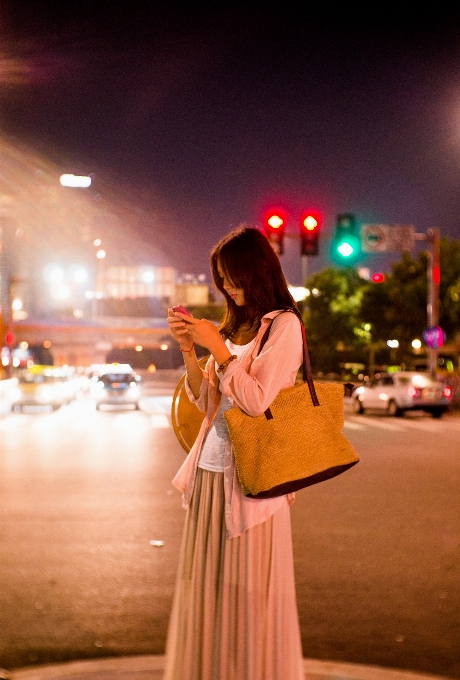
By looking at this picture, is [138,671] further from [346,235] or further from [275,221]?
[346,235]

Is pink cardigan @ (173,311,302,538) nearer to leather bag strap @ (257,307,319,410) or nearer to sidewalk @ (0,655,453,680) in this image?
leather bag strap @ (257,307,319,410)

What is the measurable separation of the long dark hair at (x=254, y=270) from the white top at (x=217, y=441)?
15 cm

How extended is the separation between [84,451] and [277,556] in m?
12.5

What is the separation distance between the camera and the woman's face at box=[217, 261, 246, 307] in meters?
3.07

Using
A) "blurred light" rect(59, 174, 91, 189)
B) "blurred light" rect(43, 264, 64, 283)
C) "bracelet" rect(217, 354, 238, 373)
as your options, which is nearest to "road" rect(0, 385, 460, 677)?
"bracelet" rect(217, 354, 238, 373)

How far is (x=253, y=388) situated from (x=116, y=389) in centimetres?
2698

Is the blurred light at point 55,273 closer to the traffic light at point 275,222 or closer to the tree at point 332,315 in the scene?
the tree at point 332,315

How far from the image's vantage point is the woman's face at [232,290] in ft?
10.1

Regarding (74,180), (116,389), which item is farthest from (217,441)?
(116,389)

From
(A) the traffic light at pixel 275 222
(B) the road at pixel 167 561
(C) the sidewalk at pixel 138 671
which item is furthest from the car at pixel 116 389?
(C) the sidewalk at pixel 138 671

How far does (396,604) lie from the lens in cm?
542

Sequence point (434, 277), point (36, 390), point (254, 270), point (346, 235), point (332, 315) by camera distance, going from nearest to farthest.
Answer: point (254, 270), point (346, 235), point (434, 277), point (36, 390), point (332, 315)

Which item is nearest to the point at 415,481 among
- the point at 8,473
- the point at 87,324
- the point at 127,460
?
the point at 127,460

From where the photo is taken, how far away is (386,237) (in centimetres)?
2533
